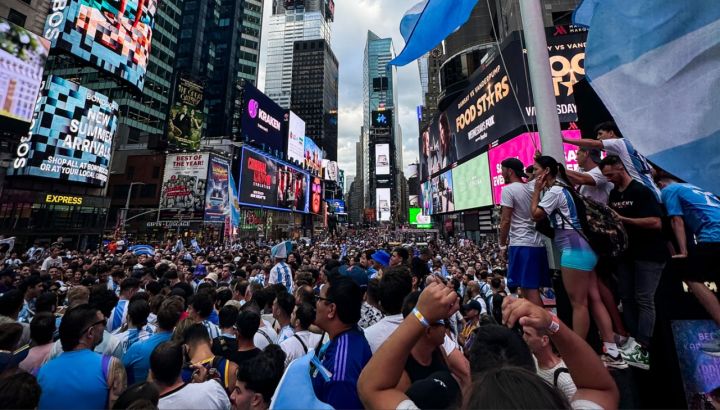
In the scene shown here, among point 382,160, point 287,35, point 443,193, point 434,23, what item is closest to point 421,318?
point 434,23

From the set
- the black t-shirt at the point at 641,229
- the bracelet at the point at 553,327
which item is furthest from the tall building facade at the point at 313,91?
the bracelet at the point at 553,327

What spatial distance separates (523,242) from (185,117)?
145 ft

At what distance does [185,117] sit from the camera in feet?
127

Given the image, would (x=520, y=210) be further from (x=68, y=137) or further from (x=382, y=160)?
(x=382, y=160)

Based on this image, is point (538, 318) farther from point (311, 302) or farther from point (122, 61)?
point (122, 61)

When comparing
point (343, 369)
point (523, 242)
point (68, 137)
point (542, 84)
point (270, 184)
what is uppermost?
point (68, 137)

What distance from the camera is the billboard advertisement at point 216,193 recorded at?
3622 cm

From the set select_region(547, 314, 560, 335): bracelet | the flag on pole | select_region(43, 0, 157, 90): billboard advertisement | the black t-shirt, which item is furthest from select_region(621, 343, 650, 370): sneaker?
select_region(43, 0, 157, 90): billboard advertisement

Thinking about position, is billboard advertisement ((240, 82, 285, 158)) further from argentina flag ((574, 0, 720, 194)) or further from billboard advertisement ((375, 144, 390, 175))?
argentina flag ((574, 0, 720, 194))

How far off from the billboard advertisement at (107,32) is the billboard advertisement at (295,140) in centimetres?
2347

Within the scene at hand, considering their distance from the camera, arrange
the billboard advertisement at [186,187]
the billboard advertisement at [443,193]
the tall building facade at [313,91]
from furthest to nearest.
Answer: the tall building facade at [313,91] → the billboard advertisement at [186,187] → the billboard advertisement at [443,193]

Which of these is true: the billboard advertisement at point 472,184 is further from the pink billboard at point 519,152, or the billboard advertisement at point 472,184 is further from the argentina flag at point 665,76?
the argentina flag at point 665,76

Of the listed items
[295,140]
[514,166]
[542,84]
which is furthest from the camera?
[295,140]

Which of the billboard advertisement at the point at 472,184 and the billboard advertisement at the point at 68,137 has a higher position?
the billboard advertisement at the point at 68,137
